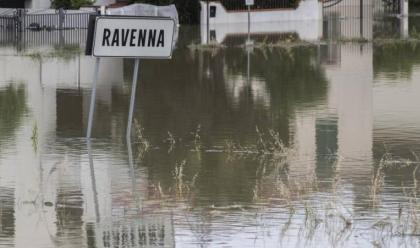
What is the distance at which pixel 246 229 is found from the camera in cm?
1082

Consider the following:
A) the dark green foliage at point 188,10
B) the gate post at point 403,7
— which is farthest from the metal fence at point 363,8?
the dark green foliage at point 188,10

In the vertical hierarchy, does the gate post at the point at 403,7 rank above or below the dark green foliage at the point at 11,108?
above

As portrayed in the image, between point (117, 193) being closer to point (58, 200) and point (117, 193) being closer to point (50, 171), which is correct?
point (58, 200)

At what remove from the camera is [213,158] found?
15219 mm

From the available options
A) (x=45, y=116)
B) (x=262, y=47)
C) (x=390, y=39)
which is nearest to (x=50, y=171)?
(x=45, y=116)

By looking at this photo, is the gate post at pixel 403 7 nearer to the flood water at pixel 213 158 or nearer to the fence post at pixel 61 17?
the fence post at pixel 61 17

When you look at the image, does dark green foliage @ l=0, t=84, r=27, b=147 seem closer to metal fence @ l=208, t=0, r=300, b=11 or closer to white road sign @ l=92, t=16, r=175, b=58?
white road sign @ l=92, t=16, r=175, b=58

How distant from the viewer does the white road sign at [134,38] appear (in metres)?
15.5

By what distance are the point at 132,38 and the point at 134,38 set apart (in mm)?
25

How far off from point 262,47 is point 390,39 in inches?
215

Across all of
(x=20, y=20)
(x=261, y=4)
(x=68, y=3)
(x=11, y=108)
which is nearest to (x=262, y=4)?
(x=261, y=4)

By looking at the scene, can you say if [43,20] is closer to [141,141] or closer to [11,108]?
[11,108]

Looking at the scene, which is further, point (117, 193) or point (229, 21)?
point (229, 21)

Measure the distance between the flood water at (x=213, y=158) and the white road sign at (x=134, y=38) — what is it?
1.22 meters
